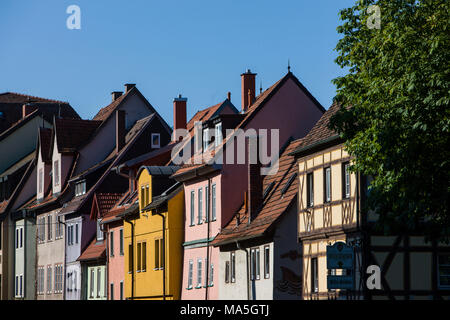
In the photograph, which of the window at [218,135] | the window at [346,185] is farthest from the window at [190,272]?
the window at [346,185]

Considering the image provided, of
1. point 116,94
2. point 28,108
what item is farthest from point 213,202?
point 28,108

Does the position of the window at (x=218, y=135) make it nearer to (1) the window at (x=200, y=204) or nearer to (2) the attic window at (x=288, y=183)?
(1) the window at (x=200, y=204)

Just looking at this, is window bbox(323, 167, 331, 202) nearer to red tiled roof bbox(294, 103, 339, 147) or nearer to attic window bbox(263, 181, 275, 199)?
red tiled roof bbox(294, 103, 339, 147)

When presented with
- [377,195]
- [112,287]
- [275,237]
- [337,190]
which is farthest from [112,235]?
[377,195]

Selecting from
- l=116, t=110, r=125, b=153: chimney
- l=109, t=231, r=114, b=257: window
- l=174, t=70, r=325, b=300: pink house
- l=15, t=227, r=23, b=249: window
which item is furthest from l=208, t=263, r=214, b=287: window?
l=15, t=227, r=23, b=249: window

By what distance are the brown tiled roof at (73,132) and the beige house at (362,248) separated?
35049mm

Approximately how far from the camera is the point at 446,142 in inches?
1016

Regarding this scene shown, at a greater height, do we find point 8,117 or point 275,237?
point 8,117

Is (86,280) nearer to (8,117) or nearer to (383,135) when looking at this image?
(8,117)

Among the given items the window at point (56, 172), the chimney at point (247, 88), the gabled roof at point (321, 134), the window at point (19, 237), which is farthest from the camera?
the window at point (19, 237)

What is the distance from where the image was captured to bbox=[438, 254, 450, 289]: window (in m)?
33.4

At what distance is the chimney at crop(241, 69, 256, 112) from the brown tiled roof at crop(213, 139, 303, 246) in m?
6.07

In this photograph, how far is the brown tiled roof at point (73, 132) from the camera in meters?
69.6

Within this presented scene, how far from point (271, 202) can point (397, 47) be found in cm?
1689
